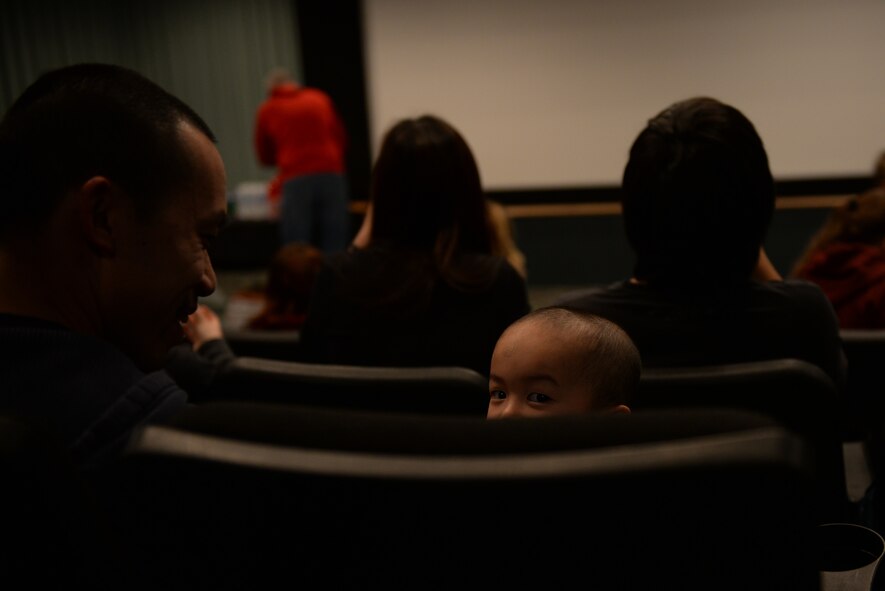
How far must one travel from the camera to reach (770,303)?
154 centimetres

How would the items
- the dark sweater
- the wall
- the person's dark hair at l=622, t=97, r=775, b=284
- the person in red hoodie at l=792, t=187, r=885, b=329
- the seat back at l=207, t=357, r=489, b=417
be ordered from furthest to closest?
the wall → the person in red hoodie at l=792, t=187, r=885, b=329 → the person's dark hair at l=622, t=97, r=775, b=284 → the seat back at l=207, t=357, r=489, b=417 → the dark sweater

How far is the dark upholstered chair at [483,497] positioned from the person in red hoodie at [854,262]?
2.00 meters

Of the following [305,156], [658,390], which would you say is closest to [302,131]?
[305,156]

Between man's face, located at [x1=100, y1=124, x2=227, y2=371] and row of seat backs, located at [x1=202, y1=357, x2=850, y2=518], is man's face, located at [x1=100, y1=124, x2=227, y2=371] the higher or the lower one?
the higher one

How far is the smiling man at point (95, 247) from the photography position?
790mm

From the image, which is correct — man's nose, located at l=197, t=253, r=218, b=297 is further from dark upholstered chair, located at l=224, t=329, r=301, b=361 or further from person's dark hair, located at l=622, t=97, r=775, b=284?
dark upholstered chair, located at l=224, t=329, r=301, b=361

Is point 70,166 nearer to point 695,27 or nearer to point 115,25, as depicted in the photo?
point 695,27

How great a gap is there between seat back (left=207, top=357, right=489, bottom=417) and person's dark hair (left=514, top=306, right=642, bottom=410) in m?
0.16

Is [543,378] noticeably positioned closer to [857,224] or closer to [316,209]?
[857,224]

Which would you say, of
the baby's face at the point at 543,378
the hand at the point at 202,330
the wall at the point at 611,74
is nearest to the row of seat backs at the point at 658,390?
the baby's face at the point at 543,378

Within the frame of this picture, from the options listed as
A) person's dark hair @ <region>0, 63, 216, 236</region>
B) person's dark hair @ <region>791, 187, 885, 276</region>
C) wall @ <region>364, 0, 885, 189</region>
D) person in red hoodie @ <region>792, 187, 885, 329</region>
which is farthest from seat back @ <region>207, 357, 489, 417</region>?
wall @ <region>364, 0, 885, 189</region>

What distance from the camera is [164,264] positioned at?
0.91 m

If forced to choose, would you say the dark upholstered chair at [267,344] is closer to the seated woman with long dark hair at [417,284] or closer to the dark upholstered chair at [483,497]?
the seated woman with long dark hair at [417,284]

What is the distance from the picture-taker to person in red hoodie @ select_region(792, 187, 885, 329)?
2295 millimetres
